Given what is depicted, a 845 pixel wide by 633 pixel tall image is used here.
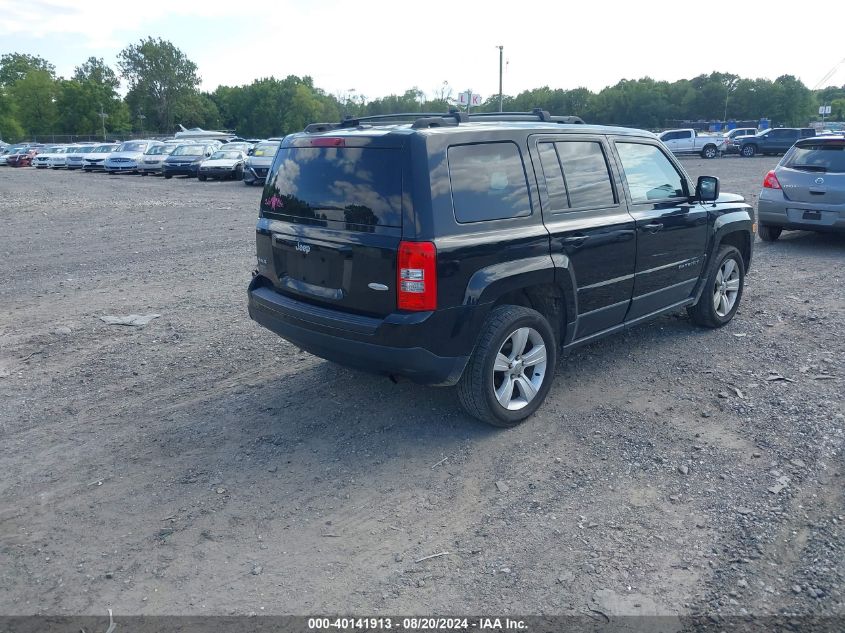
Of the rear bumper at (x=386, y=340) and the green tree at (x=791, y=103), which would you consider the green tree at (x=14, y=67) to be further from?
the rear bumper at (x=386, y=340)

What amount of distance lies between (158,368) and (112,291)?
309 centimetres

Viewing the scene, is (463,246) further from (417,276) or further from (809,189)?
(809,189)

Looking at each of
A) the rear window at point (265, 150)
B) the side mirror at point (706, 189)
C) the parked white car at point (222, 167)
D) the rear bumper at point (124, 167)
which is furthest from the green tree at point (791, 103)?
the side mirror at point (706, 189)

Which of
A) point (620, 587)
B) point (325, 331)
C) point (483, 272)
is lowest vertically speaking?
point (620, 587)

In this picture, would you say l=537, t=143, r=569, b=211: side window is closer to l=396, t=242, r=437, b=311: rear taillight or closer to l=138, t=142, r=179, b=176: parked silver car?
l=396, t=242, r=437, b=311: rear taillight

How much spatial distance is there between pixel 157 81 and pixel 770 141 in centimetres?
9978

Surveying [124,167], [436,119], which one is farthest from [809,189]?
[124,167]

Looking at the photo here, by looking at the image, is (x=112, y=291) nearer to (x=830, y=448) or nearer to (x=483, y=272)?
(x=483, y=272)

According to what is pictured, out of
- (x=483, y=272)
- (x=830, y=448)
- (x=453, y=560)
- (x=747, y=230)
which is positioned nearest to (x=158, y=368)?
(x=483, y=272)

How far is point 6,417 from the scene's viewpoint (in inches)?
197

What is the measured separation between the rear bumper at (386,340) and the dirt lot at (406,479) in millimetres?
534

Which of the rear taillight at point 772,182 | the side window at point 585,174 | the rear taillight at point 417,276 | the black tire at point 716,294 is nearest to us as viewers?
the rear taillight at point 417,276

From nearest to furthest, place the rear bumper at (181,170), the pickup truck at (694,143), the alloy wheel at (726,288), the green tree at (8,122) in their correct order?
1. the alloy wheel at (726,288)
2. the rear bumper at (181,170)
3. the pickup truck at (694,143)
4. the green tree at (8,122)

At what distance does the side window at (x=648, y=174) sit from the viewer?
5.59 meters
